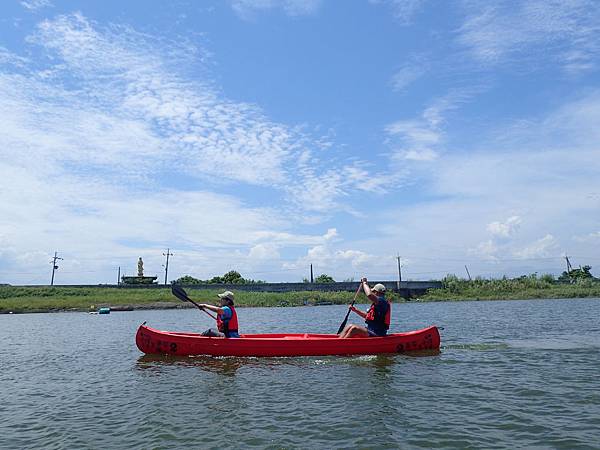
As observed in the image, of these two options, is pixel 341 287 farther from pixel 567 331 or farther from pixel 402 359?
pixel 402 359

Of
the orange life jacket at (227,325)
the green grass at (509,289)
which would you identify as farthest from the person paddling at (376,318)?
the green grass at (509,289)

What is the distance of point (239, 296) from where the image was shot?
66.1 metres

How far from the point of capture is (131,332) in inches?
1083

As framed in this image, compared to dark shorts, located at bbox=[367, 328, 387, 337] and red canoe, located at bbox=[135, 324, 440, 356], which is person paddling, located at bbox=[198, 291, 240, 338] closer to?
red canoe, located at bbox=[135, 324, 440, 356]

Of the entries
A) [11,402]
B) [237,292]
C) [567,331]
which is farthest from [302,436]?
[237,292]

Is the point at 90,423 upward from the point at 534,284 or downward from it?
downward

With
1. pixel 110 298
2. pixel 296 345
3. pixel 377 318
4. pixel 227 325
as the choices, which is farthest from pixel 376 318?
pixel 110 298

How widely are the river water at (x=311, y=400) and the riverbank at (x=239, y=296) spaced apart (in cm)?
3940

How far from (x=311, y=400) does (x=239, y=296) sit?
185 feet

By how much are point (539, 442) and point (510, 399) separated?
2.82m

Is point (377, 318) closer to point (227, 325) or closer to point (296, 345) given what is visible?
point (296, 345)

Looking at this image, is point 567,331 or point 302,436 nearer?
point 302,436

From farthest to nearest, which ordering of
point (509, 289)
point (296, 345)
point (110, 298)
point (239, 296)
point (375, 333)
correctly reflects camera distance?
point (509, 289) < point (239, 296) < point (110, 298) < point (375, 333) < point (296, 345)

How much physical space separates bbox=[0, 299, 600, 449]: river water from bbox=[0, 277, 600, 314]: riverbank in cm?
3940
